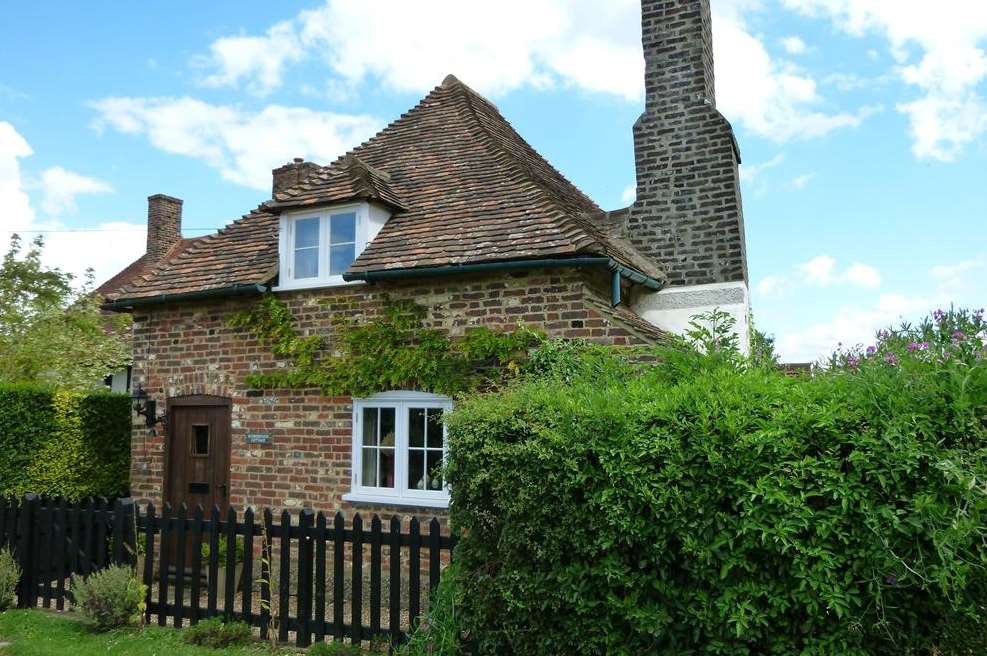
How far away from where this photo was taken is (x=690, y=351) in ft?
17.2

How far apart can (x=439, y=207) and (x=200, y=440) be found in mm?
5106

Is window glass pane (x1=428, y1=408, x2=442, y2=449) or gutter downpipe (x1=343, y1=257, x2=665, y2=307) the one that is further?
window glass pane (x1=428, y1=408, x2=442, y2=449)

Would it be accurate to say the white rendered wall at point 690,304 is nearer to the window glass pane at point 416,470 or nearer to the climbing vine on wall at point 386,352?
the climbing vine on wall at point 386,352

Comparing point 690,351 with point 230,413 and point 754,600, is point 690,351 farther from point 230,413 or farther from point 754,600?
point 230,413

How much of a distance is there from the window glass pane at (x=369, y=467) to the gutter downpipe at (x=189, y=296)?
9.40 ft

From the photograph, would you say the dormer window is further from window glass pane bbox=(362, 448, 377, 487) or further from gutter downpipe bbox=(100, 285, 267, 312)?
window glass pane bbox=(362, 448, 377, 487)

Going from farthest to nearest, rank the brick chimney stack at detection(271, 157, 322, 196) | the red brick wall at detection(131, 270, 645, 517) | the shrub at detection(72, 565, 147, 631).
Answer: the brick chimney stack at detection(271, 157, 322, 196) → the red brick wall at detection(131, 270, 645, 517) → the shrub at detection(72, 565, 147, 631)

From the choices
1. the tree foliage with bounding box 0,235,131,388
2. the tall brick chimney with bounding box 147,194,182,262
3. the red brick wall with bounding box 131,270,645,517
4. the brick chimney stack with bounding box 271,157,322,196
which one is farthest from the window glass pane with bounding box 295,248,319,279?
the tall brick chimney with bounding box 147,194,182,262

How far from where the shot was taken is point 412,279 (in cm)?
942

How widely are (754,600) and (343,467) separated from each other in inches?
261

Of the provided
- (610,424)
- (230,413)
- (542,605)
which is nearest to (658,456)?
(610,424)

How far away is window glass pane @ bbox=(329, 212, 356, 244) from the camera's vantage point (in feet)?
33.4

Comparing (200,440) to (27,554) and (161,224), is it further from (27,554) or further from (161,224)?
(161,224)

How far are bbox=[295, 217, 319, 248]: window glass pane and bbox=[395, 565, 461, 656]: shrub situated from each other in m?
6.26
